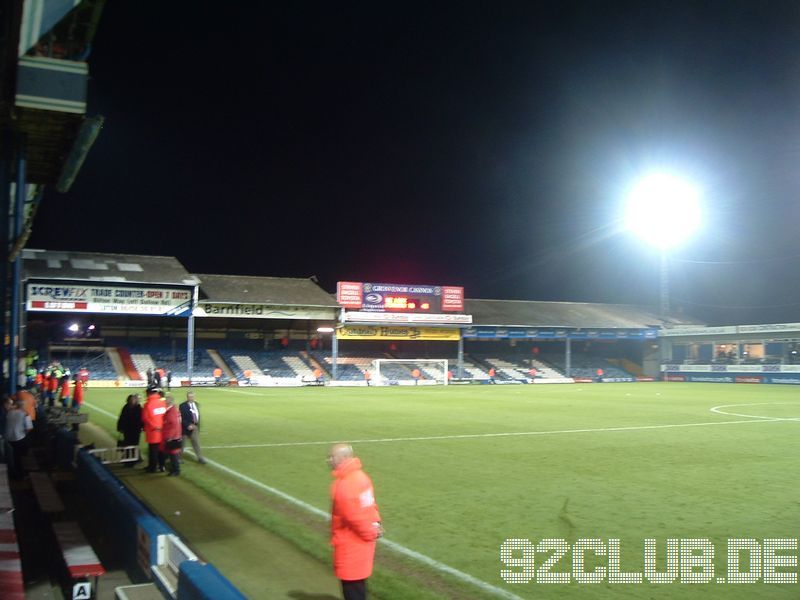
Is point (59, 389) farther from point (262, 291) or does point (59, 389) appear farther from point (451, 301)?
point (451, 301)

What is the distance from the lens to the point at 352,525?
458 centimetres

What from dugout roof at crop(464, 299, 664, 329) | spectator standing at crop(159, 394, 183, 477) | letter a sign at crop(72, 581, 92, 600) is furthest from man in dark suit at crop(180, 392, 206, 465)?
dugout roof at crop(464, 299, 664, 329)

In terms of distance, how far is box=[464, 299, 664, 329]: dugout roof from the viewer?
56.4 metres

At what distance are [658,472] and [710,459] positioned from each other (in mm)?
2348

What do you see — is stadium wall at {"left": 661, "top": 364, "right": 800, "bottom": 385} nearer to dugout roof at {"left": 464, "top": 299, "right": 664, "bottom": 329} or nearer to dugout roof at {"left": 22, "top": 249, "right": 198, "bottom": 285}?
dugout roof at {"left": 464, "top": 299, "right": 664, "bottom": 329}

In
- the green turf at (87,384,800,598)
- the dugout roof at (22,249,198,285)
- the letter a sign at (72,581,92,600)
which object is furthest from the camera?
the dugout roof at (22,249,198,285)

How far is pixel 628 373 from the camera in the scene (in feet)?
203

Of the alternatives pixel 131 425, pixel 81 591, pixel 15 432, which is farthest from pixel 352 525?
pixel 131 425

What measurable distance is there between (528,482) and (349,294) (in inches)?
1504

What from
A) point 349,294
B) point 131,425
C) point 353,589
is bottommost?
point 131,425

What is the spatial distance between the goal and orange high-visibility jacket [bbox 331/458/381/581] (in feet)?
142

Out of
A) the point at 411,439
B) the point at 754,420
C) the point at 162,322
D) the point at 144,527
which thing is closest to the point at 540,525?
the point at 144,527

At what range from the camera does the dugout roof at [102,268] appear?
136 feet

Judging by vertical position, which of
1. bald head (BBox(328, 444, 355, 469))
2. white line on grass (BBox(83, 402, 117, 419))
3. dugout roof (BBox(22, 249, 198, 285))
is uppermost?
dugout roof (BBox(22, 249, 198, 285))
